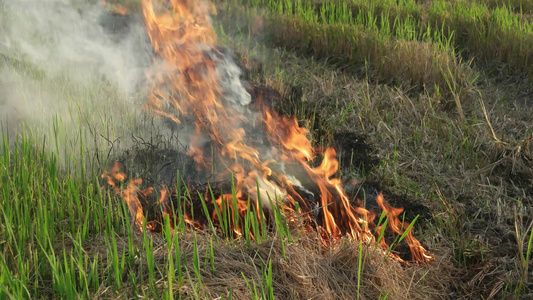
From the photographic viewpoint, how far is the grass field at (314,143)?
239cm

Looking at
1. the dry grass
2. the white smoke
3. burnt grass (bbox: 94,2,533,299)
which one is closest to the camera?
the dry grass

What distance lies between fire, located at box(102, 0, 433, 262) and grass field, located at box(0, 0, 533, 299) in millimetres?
136

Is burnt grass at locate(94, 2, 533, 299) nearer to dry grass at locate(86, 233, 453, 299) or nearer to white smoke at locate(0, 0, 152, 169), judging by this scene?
dry grass at locate(86, 233, 453, 299)

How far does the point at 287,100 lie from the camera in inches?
194

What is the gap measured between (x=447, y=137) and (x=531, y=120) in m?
0.91

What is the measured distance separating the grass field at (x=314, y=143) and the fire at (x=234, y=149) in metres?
0.14

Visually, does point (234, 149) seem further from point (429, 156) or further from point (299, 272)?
point (429, 156)

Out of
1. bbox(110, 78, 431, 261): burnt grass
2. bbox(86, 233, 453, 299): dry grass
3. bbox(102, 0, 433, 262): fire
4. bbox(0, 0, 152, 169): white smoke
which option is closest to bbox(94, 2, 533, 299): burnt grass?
bbox(110, 78, 431, 261): burnt grass

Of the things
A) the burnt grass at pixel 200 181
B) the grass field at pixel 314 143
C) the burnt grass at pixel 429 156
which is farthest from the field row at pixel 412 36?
the burnt grass at pixel 200 181

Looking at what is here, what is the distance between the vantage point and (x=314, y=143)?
4.19m

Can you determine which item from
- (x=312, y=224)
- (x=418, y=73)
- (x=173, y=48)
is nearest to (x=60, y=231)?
(x=312, y=224)

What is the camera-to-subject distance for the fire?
10.2 ft

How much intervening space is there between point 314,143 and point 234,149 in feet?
2.60

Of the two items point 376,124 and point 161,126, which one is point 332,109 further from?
point 161,126
